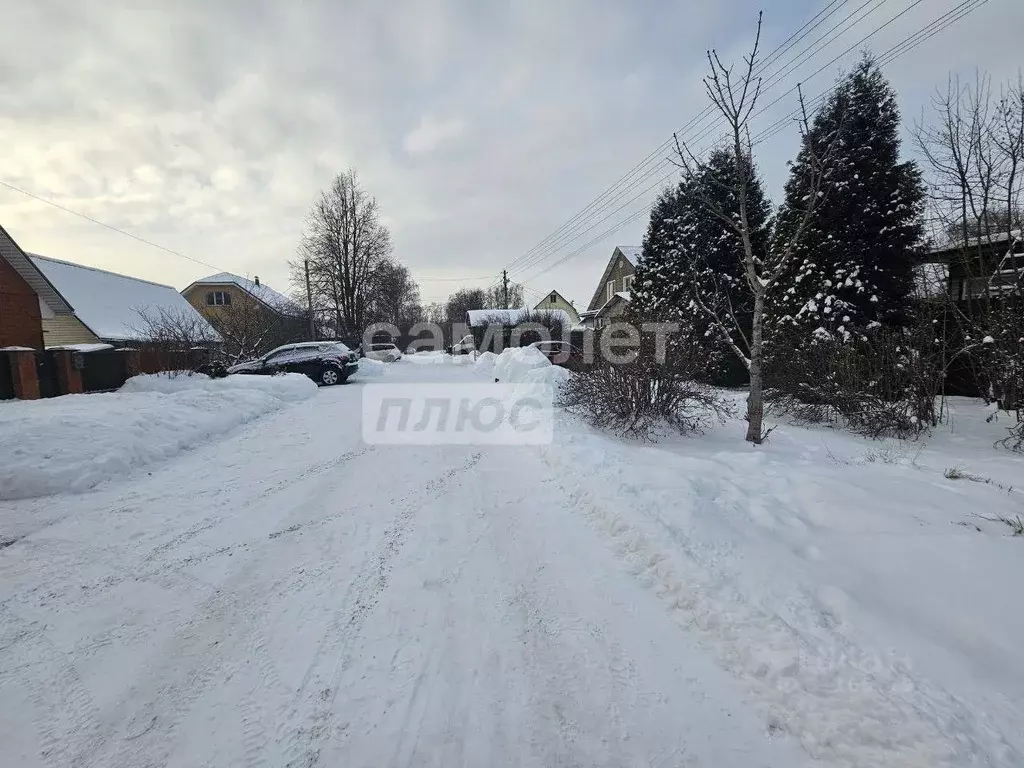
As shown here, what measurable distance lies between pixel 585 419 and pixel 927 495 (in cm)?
450

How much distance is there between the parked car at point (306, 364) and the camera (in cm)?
1580

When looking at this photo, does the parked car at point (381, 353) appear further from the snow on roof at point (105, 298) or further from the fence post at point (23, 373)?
the fence post at point (23, 373)

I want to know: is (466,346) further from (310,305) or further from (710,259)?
(710,259)

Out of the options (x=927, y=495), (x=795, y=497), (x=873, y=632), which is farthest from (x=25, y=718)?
(x=927, y=495)

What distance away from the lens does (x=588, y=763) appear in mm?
1896

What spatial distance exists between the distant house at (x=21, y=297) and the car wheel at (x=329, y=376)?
33.6 feet

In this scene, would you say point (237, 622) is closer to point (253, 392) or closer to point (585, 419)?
point (585, 419)

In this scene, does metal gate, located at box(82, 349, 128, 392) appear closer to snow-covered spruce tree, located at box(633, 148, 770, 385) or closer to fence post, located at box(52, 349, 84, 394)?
fence post, located at box(52, 349, 84, 394)

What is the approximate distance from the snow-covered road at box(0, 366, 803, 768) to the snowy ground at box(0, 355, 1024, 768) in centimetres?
1

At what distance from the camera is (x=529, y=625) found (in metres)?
2.74

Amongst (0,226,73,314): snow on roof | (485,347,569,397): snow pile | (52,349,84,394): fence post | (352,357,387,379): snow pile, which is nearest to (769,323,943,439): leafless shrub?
(485,347,569,397): snow pile

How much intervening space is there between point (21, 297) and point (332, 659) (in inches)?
909

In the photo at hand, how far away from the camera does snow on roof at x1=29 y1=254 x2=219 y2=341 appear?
65.7ft

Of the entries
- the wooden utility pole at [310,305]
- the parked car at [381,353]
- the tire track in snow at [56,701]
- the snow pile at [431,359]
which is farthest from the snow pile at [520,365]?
the parked car at [381,353]
